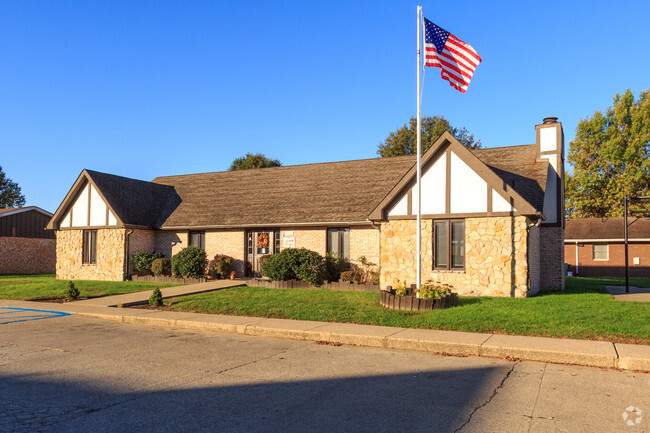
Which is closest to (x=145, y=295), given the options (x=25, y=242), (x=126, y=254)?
(x=126, y=254)

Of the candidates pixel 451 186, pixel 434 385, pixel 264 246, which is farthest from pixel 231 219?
pixel 434 385

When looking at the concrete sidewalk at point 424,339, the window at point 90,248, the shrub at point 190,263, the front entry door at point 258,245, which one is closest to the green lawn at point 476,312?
the concrete sidewalk at point 424,339

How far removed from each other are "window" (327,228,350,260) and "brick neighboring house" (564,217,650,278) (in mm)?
22765

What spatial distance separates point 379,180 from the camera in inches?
913

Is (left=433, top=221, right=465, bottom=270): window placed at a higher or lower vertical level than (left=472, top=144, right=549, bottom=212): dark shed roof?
lower

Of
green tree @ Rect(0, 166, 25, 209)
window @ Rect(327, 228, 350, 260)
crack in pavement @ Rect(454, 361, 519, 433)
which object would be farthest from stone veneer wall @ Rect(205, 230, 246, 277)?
green tree @ Rect(0, 166, 25, 209)

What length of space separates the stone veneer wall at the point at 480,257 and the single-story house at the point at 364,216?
0.03 meters

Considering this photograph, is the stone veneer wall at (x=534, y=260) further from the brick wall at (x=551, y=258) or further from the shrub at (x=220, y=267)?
the shrub at (x=220, y=267)

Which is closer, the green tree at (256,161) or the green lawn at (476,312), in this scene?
the green lawn at (476,312)

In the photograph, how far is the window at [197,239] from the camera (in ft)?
81.0

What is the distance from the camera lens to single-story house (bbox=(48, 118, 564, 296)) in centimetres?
1630

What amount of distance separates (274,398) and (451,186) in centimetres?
1225

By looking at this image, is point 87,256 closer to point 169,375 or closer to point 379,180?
point 379,180

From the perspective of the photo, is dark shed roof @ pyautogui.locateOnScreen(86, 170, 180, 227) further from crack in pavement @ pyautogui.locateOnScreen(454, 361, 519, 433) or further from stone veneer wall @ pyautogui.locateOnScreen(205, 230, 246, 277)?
crack in pavement @ pyautogui.locateOnScreen(454, 361, 519, 433)
